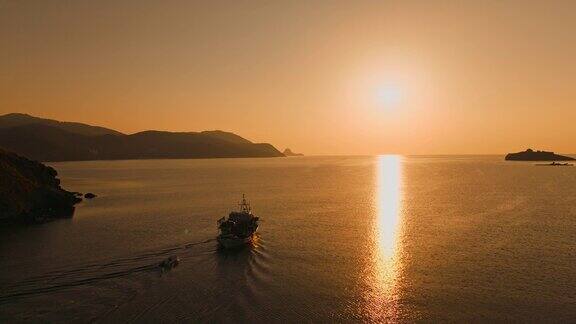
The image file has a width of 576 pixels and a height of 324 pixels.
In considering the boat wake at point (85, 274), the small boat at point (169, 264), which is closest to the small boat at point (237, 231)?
the boat wake at point (85, 274)

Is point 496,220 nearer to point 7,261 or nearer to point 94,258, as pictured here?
point 94,258

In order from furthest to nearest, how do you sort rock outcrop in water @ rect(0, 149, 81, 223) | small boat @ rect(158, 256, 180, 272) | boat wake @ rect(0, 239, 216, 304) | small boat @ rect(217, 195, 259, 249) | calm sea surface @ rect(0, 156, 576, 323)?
1. rock outcrop in water @ rect(0, 149, 81, 223)
2. small boat @ rect(217, 195, 259, 249)
3. small boat @ rect(158, 256, 180, 272)
4. boat wake @ rect(0, 239, 216, 304)
5. calm sea surface @ rect(0, 156, 576, 323)

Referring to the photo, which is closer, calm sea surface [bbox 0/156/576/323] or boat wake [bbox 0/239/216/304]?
calm sea surface [bbox 0/156/576/323]

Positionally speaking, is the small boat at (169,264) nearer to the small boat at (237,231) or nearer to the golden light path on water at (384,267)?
the small boat at (237,231)

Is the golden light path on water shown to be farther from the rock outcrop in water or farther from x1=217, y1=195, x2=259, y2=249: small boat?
the rock outcrop in water

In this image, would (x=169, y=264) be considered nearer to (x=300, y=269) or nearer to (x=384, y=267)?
(x=300, y=269)

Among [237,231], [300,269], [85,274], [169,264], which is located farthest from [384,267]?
[85,274]

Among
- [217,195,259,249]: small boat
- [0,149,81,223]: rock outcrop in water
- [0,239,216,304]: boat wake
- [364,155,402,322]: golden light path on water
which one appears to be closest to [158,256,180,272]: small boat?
[0,239,216,304]: boat wake
